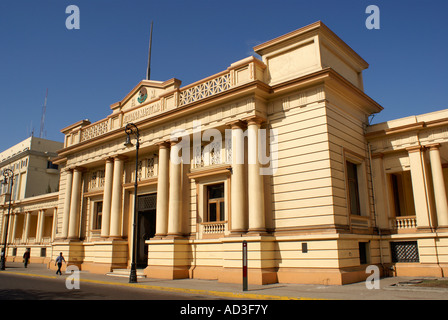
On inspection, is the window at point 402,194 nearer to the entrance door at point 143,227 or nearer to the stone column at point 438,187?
the stone column at point 438,187

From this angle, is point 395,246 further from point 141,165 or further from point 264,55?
point 141,165

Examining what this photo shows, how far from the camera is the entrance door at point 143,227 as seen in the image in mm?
25516

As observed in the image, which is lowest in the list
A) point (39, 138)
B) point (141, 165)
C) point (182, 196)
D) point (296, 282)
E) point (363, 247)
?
point (296, 282)

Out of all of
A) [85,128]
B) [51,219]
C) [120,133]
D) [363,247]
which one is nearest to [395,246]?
[363,247]

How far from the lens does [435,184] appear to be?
18594mm

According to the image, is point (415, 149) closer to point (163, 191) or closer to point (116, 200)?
point (163, 191)

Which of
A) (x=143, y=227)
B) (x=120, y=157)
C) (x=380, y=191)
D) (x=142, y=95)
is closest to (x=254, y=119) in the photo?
(x=380, y=191)

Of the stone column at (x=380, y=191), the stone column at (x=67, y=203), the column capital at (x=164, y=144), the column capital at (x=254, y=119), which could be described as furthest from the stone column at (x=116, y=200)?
the stone column at (x=380, y=191)

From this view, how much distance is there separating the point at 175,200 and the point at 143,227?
6.85 m

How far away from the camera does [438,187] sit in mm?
18438

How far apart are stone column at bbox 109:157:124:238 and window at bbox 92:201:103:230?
10.9ft

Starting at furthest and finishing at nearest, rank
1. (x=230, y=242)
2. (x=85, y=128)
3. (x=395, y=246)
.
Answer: (x=85, y=128) < (x=395, y=246) < (x=230, y=242)

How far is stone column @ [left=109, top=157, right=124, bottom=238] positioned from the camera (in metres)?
25.2

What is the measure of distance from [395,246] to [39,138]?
172 feet
